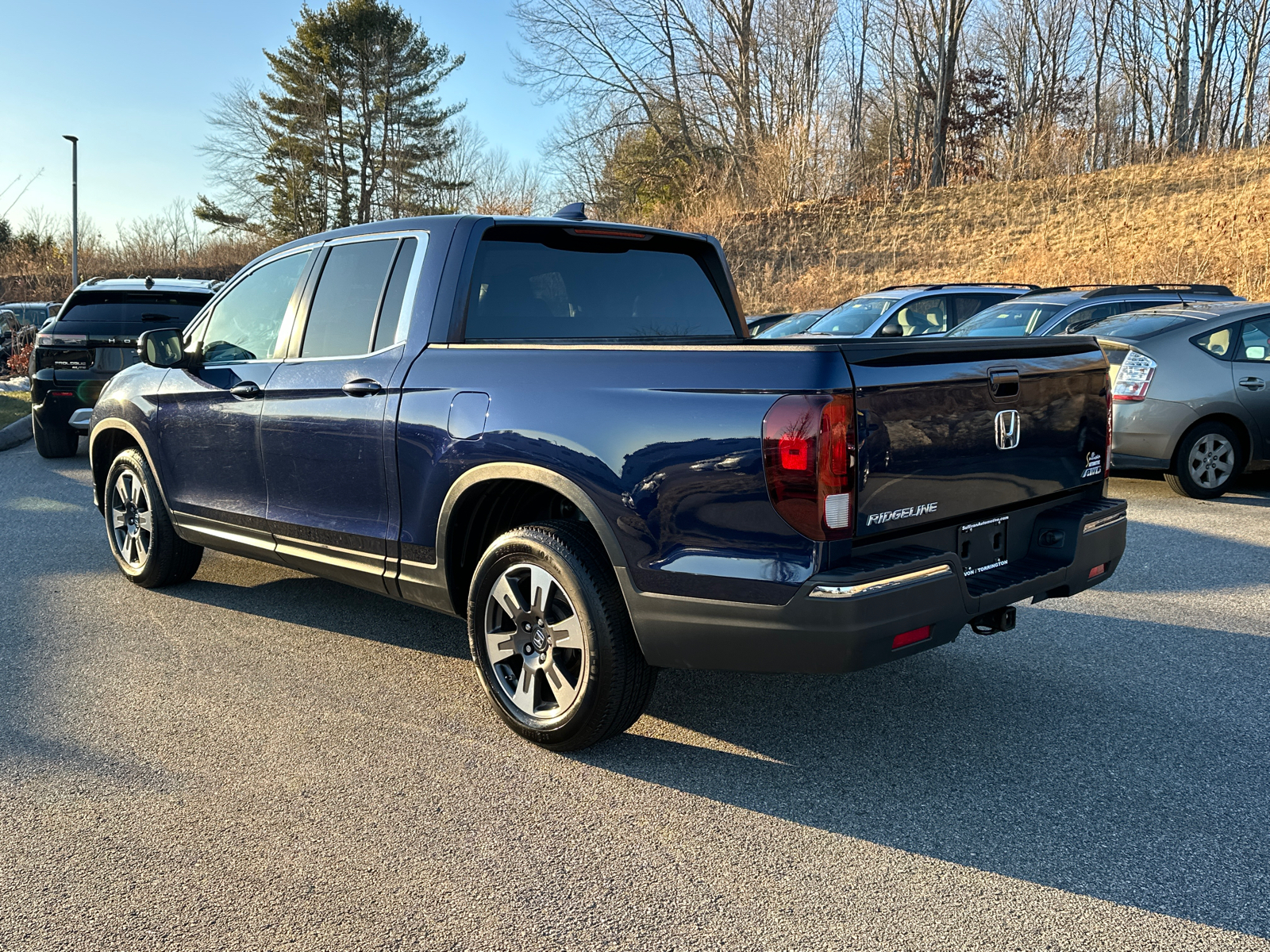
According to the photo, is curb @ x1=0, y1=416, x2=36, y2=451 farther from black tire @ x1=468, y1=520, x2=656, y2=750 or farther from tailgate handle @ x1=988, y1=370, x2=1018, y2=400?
tailgate handle @ x1=988, y1=370, x2=1018, y2=400

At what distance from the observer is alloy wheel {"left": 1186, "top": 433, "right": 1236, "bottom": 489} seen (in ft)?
28.9

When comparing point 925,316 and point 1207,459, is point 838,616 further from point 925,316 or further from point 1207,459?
point 925,316

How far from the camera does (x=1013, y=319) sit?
11.5 m

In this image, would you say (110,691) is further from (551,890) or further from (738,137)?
(738,137)

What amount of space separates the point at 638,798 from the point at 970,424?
1.67m

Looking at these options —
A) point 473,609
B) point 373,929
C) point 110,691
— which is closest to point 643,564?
point 473,609

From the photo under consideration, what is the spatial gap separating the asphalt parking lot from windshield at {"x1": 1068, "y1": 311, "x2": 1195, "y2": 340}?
4.17 meters

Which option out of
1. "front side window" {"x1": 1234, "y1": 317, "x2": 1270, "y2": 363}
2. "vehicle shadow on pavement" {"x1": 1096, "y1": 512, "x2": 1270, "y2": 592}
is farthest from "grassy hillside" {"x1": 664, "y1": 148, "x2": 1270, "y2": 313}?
"vehicle shadow on pavement" {"x1": 1096, "y1": 512, "x2": 1270, "y2": 592}

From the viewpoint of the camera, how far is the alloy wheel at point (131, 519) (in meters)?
5.96

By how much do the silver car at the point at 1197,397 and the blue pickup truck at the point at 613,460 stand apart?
513 cm

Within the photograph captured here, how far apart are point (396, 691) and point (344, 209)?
153 feet

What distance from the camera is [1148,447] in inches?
346

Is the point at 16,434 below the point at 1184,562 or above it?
above

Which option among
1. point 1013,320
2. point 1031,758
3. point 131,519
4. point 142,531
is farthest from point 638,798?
point 1013,320
